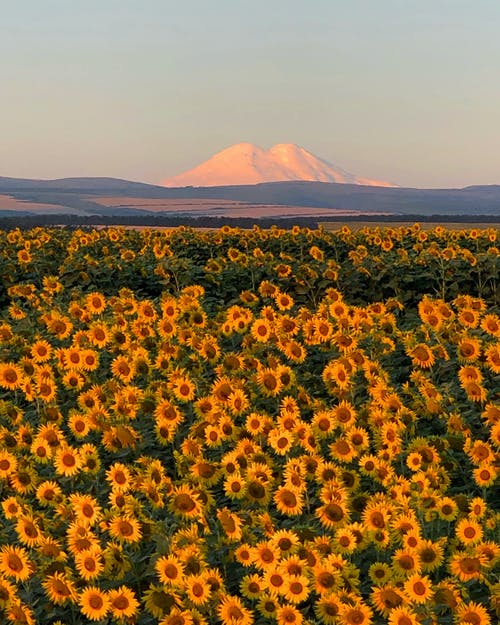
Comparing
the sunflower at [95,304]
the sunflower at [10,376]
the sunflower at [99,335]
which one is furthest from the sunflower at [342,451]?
the sunflower at [95,304]

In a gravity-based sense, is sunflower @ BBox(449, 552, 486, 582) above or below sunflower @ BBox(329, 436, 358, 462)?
below

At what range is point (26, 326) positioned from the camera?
9023 mm

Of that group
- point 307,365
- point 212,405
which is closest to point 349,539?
point 212,405

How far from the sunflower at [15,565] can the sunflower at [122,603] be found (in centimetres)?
52

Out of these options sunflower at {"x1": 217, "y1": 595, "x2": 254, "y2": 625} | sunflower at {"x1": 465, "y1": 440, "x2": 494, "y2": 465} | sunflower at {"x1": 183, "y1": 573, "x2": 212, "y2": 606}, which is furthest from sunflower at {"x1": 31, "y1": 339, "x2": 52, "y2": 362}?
sunflower at {"x1": 217, "y1": 595, "x2": 254, "y2": 625}

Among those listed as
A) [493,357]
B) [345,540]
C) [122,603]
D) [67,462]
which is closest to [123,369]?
[67,462]

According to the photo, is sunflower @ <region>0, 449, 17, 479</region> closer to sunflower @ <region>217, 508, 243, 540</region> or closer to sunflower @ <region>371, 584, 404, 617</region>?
sunflower @ <region>217, 508, 243, 540</region>

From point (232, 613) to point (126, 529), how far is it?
0.87 meters

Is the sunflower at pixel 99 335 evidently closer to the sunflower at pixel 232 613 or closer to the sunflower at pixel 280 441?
the sunflower at pixel 280 441

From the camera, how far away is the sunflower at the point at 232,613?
3434 mm

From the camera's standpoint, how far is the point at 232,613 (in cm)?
345

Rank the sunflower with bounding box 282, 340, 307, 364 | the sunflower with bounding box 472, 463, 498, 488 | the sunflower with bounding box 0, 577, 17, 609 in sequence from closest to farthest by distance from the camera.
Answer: the sunflower with bounding box 0, 577, 17, 609 → the sunflower with bounding box 472, 463, 498, 488 → the sunflower with bounding box 282, 340, 307, 364

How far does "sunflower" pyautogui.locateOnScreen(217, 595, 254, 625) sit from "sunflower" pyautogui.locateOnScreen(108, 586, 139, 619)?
0.38m

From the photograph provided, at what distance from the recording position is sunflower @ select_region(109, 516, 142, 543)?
13.3ft
